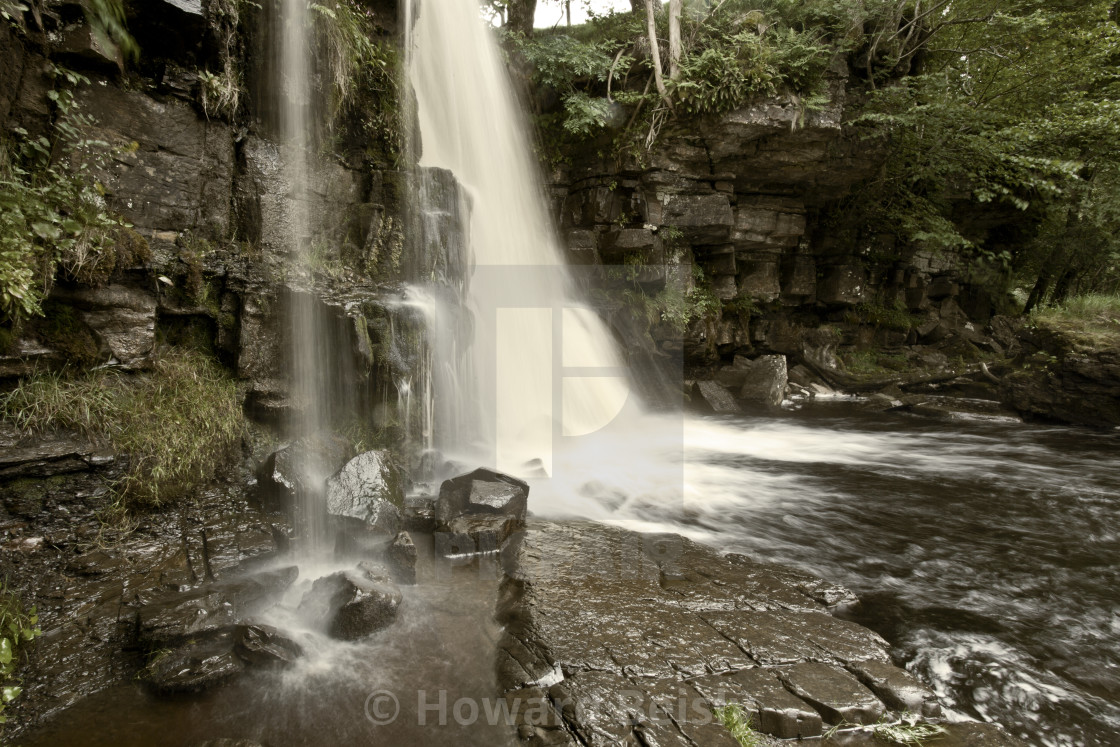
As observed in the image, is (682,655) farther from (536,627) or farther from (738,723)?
(536,627)

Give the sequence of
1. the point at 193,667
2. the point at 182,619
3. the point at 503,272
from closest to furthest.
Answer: the point at 193,667, the point at 182,619, the point at 503,272

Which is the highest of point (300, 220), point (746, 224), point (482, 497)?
point (746, 224)

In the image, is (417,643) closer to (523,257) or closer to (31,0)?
(31,0)

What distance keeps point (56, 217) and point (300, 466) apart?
2.98 m

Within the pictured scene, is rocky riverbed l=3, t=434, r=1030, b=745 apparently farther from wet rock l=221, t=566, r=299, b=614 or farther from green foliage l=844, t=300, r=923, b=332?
green foliage l=844, t=300, r=923, b=332

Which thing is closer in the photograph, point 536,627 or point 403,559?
point 536,627

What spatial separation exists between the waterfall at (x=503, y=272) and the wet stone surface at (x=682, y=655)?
3.63 meters

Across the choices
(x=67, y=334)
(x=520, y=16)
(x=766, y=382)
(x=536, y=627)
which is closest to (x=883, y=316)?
(x=766, y=382)

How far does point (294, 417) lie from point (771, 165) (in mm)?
10288

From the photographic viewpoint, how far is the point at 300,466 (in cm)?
554

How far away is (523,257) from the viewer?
10812mm

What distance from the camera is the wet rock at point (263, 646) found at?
11.2ft

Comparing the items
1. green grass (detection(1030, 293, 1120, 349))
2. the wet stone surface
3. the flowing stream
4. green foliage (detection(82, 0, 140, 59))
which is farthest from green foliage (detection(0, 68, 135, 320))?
green grass (detection(1030, 293, 1120, 349))

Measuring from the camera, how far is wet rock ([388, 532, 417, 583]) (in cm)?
446
